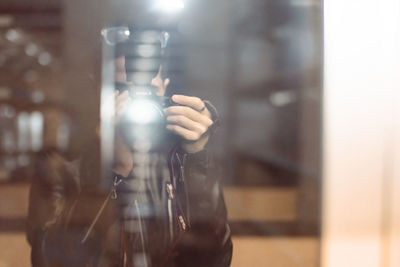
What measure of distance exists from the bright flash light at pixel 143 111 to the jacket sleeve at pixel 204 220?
17 cm

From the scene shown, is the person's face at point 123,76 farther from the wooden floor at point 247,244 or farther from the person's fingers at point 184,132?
the wooden floor at point 247,244

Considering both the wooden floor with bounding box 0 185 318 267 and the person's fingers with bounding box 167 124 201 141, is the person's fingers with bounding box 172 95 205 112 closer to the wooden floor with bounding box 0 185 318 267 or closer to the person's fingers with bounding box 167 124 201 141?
the person's fingers with bounding box 167 124 201 141

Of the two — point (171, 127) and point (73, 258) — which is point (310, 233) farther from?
point (73, 258)

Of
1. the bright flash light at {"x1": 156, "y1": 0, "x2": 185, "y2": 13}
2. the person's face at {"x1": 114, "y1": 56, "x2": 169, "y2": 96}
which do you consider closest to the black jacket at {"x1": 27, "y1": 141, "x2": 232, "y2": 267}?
the person's face at {"x1": 114, "y1": 56, "x2": 169, "y2": 96}

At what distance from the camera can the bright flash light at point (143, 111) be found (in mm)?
921

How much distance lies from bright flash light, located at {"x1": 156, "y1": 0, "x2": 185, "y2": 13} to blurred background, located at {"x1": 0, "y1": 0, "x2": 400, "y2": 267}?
0.03 meters

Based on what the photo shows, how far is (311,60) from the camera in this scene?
1007 mm

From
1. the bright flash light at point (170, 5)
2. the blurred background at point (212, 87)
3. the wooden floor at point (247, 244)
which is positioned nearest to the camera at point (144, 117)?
the blurred background at point (212, 87)

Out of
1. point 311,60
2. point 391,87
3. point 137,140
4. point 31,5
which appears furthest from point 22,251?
point 391,87

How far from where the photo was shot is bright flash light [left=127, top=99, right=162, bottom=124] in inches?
36.3

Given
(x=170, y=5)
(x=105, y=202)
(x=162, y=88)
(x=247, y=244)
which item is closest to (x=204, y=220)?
(x=247, y=244)

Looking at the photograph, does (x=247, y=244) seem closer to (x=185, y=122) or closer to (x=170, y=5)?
(x=185, y=122)

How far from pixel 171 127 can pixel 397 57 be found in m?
0.62

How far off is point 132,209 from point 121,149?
18 cm
